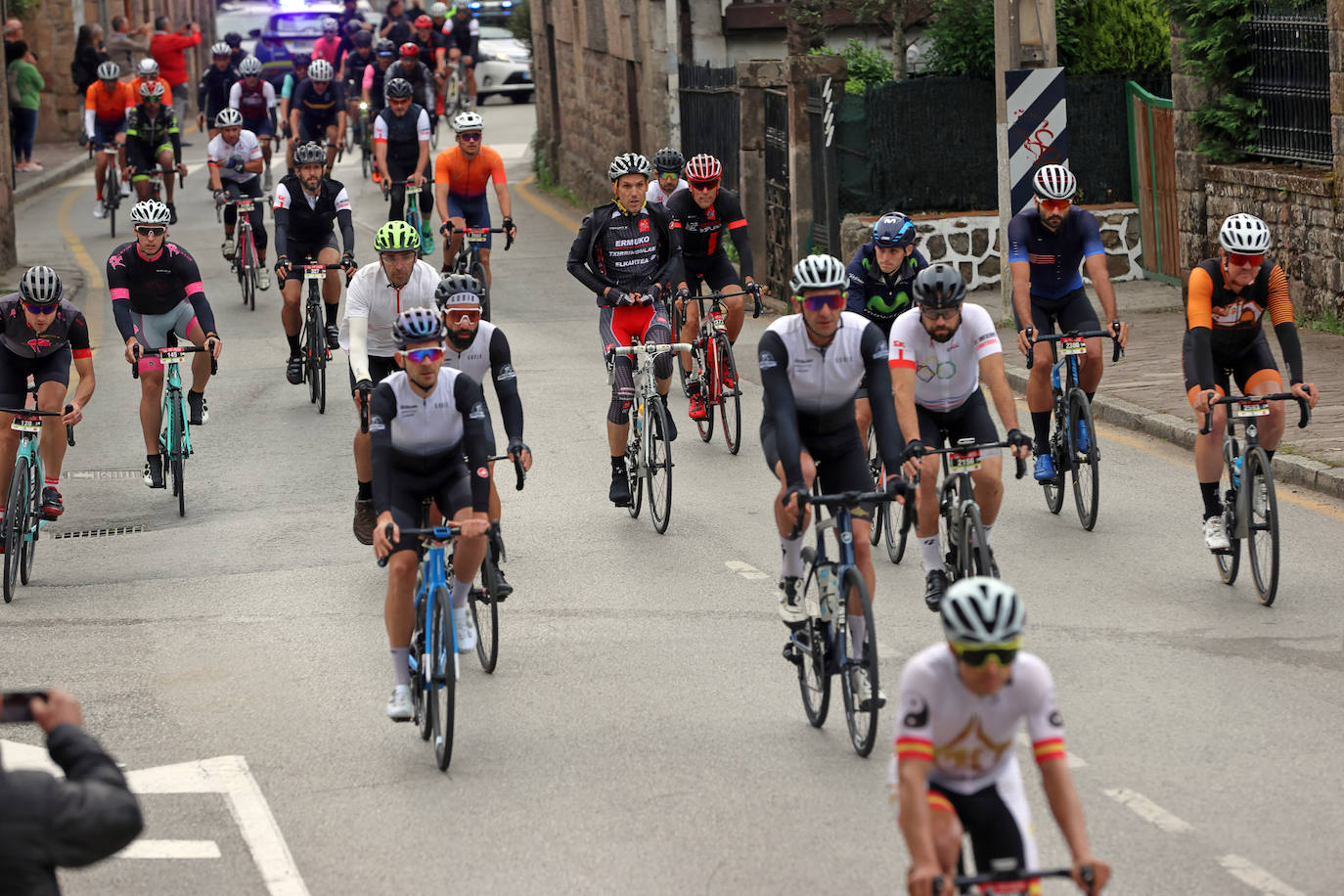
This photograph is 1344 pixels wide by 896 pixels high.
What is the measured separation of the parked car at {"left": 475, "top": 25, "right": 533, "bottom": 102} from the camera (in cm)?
4822

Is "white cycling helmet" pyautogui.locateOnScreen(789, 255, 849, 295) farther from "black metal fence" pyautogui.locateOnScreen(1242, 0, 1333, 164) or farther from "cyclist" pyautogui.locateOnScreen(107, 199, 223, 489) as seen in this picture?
"black metal fence" pyautogui.locateOnScreen(1242, 0, 1333, 164)

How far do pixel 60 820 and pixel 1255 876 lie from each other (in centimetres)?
387

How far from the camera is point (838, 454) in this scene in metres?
8.68

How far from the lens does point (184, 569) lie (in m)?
11.9

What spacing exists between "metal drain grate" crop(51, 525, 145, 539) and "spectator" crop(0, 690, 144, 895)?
8.59 meters

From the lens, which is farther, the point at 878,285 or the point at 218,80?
the point at 218,80

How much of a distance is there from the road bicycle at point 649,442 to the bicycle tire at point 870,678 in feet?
13.5

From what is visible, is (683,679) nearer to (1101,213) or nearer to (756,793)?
(756,793)

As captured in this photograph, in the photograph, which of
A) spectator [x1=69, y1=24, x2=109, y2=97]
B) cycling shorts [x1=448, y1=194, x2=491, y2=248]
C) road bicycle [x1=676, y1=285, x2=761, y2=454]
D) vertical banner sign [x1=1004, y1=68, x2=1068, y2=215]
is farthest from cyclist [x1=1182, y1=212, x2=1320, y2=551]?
spectator [x1=69, y1=24, x2=109, y2=97]

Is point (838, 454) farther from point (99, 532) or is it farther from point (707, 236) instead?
point (707, 236)

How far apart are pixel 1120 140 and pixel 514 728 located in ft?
50.5

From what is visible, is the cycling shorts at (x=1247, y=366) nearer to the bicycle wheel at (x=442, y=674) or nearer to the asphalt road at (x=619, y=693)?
the asphalt road at (x=619, y=693)

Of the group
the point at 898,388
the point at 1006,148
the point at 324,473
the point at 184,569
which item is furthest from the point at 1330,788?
the point at 1006,148

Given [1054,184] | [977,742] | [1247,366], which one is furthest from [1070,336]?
[977,742]
